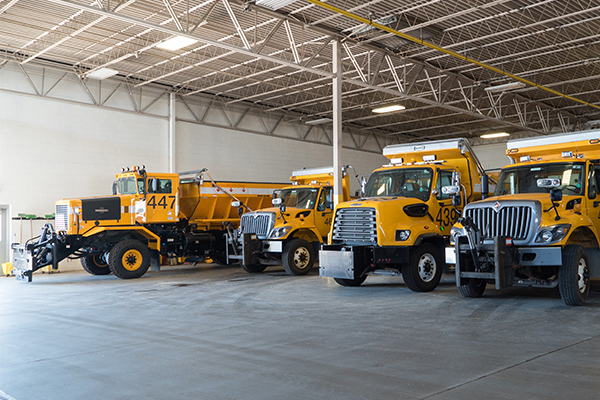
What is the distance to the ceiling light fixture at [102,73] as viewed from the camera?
17994 millimetres

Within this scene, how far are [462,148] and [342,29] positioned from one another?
20.5ft

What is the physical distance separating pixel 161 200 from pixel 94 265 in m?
2.81

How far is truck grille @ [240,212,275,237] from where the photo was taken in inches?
582

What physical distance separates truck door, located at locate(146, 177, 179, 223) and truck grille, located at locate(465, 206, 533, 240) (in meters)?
9.65

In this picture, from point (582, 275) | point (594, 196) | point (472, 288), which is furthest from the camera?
point (472, 288)

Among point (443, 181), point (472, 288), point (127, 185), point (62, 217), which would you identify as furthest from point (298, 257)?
point (62, 217)

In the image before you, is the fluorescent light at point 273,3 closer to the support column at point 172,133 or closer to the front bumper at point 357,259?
the front bumper at point 357,259

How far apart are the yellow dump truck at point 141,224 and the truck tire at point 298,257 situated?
247 centimetres

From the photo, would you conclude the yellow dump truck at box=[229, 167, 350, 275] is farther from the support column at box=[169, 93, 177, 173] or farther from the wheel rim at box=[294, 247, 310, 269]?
the support column at box=[169, 93, 177, 173]

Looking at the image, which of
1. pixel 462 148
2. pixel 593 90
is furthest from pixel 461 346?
pixel 593 90

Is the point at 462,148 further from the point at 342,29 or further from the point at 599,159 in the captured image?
the point at 342,29

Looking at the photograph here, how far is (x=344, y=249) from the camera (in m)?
11.0

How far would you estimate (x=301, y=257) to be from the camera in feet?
49.4

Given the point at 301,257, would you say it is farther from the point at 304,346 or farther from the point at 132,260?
the point at 304,346
